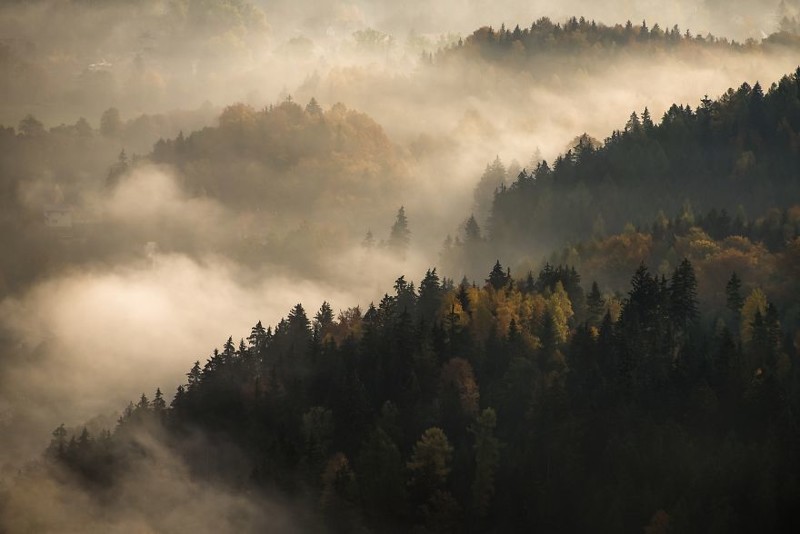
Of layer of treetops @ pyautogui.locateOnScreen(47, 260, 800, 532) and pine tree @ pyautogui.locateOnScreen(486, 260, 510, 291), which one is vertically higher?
pine tree @ pyautogui.locateOnScreen(486, 260, 510, 291)

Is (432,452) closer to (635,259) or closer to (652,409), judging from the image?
(652,409)

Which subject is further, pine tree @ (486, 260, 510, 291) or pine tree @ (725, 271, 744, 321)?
pine tree @ (486, 260, 510, 291)

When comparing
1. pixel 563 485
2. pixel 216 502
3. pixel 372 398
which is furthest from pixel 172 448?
pixel 563 485

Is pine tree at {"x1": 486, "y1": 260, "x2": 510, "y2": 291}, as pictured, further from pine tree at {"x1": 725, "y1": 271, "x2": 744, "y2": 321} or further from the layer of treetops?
pine tree at {"x1": 725, "y1": 271, "x2": 744, "y2": 321}

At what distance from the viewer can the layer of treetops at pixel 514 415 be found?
134000 millimetres

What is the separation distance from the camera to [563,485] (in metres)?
137

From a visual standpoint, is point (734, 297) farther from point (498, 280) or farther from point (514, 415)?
point (514, 415)

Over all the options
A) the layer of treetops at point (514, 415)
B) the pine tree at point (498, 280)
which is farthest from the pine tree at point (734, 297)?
the pine tree at point (498, 280)

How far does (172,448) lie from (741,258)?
8573 centimetres

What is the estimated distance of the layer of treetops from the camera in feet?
440

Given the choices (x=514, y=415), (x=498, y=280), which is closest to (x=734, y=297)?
(x=498, y=280)

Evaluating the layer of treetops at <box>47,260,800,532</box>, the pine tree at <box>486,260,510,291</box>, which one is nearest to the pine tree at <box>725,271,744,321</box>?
the layer of treetops at <box>47,260,800,532</box>

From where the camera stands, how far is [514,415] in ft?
489

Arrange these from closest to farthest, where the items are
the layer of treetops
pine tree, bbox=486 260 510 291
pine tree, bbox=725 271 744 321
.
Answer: the layer of treetops, pine tree, bbox=725 271 744 321, pine tree, bbox=486 260 510 291
